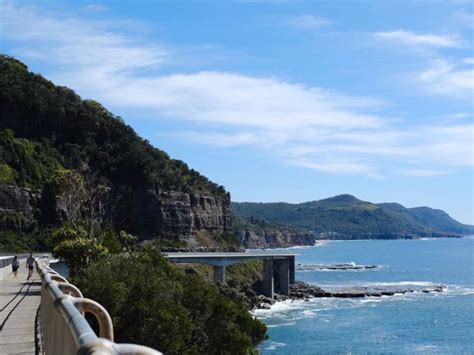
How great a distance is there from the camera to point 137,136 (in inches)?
5032

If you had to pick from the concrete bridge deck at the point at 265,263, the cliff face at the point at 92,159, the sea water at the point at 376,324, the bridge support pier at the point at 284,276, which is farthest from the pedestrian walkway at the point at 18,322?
the bridge support pier at the point at 284,276

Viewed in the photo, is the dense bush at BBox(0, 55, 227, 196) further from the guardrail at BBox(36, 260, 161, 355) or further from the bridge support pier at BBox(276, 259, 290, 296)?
the guardrail at BBox(36, 260, 161, 355)

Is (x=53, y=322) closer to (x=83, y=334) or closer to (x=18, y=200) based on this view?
(x=83, y=334)

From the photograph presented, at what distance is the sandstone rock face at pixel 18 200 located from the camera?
86812 mm

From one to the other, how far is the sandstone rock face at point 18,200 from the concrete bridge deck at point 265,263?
826 inches

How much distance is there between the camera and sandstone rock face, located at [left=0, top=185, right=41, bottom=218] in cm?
8681

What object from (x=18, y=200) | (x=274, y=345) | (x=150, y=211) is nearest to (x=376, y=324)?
(x=274, y=345)

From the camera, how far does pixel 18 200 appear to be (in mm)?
89312

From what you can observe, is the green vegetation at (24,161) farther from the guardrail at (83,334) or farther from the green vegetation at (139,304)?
the guardrail at (83,334)

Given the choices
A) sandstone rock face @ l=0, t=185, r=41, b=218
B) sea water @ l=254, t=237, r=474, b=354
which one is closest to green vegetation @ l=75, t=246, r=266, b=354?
sea water @ l=254, t=237, r=474, b=354

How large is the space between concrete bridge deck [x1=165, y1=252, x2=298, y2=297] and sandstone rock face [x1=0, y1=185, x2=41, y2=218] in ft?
68.8

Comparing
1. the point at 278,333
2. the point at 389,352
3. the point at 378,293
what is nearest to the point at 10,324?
the point at 389,352

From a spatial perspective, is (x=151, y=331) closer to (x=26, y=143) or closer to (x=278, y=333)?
(x=278, y=333)

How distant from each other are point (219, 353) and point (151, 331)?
911 cm
